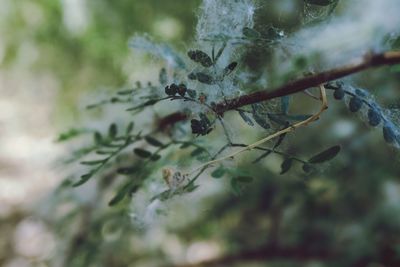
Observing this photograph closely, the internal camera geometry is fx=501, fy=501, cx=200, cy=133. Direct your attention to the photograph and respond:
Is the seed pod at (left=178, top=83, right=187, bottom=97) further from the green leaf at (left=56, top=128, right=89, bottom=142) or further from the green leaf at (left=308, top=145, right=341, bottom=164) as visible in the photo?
the green leaf at (left=56, top=128, right=89, bottom=142)

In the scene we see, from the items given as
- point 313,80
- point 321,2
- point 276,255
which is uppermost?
point 276,255

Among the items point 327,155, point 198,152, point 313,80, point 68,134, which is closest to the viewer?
point 313,80

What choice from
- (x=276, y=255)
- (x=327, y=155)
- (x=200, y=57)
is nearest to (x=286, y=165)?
(x=327, y=155)

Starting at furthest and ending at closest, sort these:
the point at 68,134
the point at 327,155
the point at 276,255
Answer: the point at 276,255, the point at 68,134, the point at 327,155

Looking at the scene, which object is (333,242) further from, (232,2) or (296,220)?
(232,2)

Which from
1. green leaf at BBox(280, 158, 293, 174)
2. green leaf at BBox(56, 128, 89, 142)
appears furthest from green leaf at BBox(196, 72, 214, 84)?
green leaf at BBox(56, 128, 89, 142)

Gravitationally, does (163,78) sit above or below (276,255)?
below

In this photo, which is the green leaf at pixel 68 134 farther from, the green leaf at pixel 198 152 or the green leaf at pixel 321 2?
the green leaf at pixel 321 2

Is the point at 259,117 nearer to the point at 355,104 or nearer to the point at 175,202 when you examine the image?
the point at 355,104
